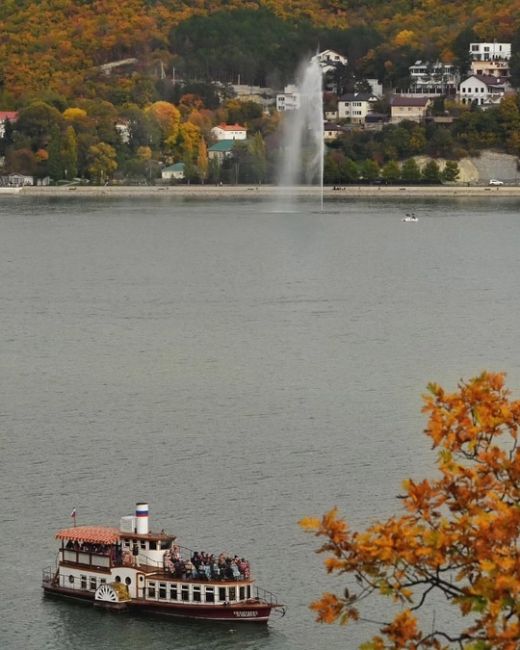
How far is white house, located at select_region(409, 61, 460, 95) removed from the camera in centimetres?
12962

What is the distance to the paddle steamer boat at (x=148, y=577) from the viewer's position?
71.2 ft

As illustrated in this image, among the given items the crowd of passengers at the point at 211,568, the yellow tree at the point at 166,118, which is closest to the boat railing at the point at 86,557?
the crowd of passengers at the point at 211,568

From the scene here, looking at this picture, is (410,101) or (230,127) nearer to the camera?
(410,101)

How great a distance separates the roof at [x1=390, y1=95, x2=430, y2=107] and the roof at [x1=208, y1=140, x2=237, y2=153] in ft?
36.5

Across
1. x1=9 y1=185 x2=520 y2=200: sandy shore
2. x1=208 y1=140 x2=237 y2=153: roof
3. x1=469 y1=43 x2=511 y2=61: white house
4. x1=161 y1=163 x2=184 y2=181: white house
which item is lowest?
x1=9 y1=185 x2=520 y2=200: sandy shore

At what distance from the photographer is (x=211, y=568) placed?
862 inches

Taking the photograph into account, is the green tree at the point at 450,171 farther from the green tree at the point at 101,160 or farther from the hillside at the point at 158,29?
the hillside at the point at 158,29

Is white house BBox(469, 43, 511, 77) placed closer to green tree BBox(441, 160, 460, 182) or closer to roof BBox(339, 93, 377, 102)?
roof BBox(339, 93, 377, 102)

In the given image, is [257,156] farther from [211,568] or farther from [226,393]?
[211,568]

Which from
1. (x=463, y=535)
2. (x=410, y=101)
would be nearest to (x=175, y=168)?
(x=410, y=101)

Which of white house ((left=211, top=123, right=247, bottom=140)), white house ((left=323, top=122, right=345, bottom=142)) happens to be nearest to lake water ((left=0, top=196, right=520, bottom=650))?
white house ((left=323, top=122, right=345, bottom=142))

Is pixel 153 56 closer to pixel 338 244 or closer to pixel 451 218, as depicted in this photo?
pixel 451 218

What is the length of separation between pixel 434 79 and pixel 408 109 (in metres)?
7.84

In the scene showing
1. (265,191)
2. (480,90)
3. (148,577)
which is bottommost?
(265,191)
